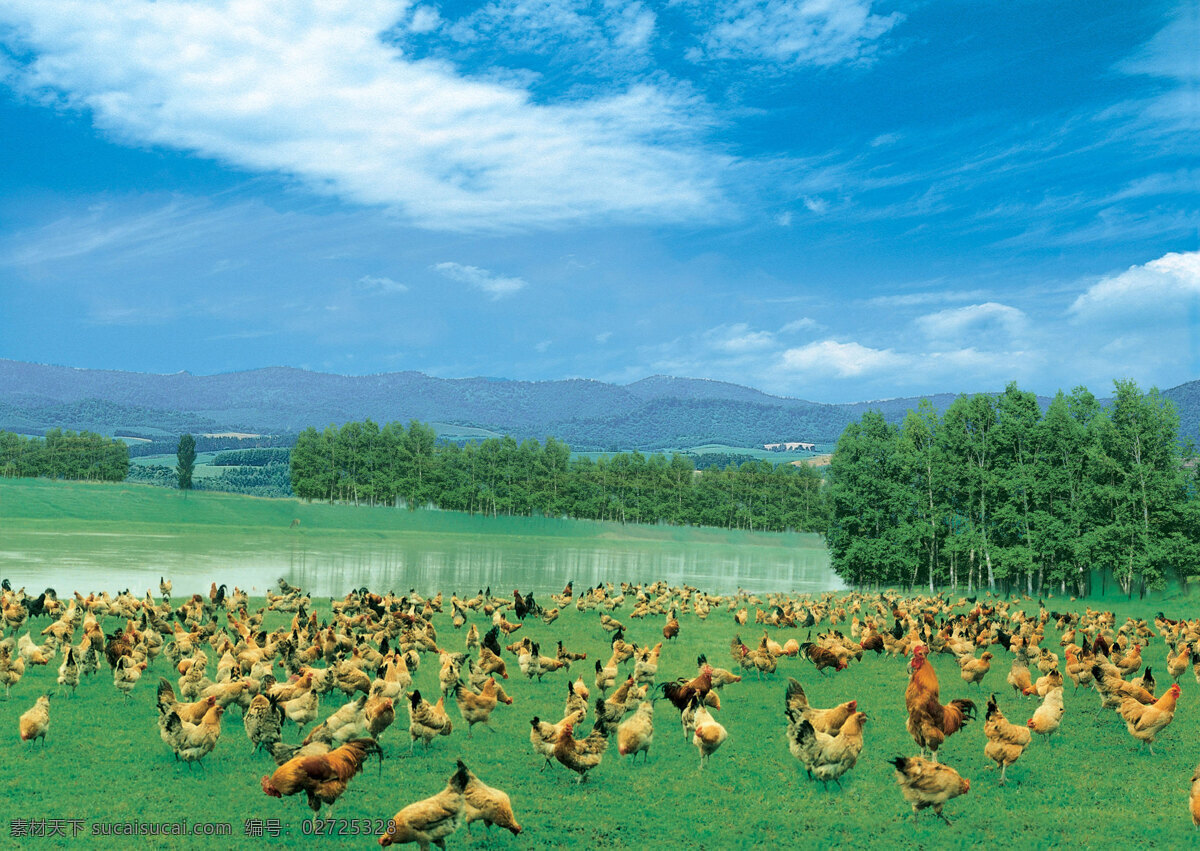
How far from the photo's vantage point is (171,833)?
1095cm

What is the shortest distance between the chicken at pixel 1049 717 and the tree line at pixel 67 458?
7457 inches

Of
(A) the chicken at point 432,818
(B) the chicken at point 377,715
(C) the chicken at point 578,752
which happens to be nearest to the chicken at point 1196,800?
(C) the chicken at point 578,752

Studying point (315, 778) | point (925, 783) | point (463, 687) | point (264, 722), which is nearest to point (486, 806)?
point (315, 778)

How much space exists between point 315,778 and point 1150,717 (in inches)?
603

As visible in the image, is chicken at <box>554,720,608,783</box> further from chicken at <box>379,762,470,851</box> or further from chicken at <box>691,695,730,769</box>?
chicken at <box>379,762,470,851</box>

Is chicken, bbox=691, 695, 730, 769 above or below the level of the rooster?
below

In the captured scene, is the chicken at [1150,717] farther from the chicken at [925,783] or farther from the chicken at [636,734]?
the chicken at [636,734]

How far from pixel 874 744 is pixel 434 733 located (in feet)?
28.7

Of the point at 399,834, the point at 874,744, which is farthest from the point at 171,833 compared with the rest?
the point at 874,744

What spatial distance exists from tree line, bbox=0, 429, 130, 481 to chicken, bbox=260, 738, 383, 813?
611 feet

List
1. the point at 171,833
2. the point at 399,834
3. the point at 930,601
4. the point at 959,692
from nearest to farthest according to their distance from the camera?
the point at 399,834
the point at 171,833
the point at 959,692
the point at 930,601

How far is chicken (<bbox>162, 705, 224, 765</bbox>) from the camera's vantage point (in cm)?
1336

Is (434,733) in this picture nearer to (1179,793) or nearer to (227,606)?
(1179,793)

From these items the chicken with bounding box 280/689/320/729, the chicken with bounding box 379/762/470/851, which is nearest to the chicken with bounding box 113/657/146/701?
the chicken with bounding box 280/689/320/729
